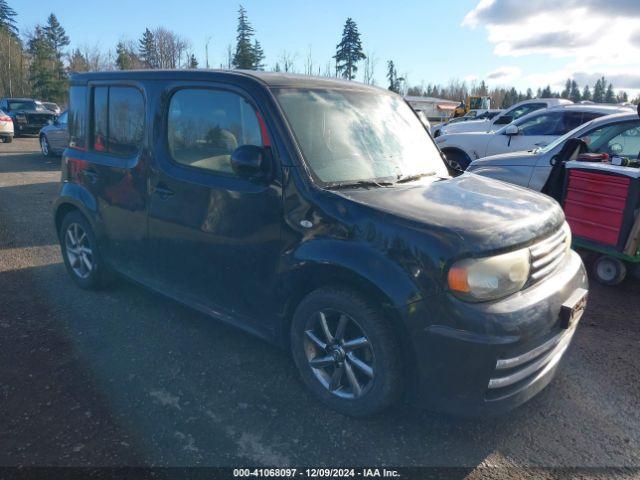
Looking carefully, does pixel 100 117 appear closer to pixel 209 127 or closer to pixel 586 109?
pixel 209 127

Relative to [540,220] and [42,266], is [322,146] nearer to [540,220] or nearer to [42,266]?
[540,220]

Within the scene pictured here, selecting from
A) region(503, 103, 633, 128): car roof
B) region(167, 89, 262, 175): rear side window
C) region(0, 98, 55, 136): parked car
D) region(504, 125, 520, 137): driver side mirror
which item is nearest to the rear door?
region(167, 89, 262, 175): rear side window

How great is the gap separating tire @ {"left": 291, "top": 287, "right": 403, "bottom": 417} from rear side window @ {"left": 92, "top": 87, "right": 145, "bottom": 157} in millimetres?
2049

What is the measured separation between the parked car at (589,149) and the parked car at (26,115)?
73.5 ft

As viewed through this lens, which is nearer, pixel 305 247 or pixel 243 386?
pixel 305 247

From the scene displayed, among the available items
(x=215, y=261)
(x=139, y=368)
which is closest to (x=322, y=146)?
(x=215, y=261)

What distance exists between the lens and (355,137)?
331 centimetres

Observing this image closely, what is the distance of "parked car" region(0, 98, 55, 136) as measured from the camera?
74.9 feet

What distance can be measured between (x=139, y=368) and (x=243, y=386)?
2.57 ft

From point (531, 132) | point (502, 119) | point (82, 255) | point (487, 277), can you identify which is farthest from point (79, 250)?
point (502, 119)

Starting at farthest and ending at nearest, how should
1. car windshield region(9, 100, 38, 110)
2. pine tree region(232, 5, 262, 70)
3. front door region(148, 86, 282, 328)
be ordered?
1. pine tree region(232, 5, 262, 70)
2. car windshield region(9, 100, 38, 110)
3. front door region(148, 86, 282, 328)

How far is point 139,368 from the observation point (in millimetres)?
3354

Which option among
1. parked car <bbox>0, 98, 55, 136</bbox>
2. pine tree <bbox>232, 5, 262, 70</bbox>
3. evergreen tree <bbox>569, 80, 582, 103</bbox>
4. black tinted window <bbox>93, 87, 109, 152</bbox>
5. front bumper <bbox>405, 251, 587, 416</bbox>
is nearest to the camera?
front bumper <bbox>405, 251, 587, 416</bbox>

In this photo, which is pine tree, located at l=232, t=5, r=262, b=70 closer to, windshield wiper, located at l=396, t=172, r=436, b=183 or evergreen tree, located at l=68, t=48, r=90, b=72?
evergreen tree, located at l=68, t=48, r=90, b=72
